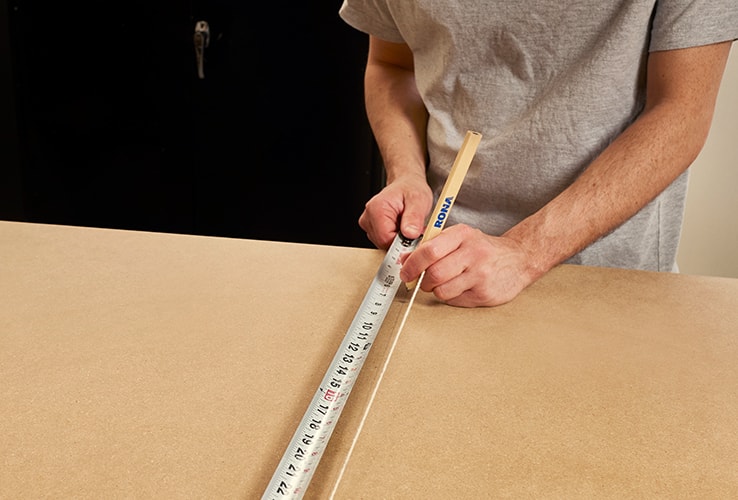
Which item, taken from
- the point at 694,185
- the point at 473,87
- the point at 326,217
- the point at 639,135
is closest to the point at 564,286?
the point at 639,135

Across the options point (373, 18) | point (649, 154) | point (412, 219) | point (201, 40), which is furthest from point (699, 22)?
point (201, 40)

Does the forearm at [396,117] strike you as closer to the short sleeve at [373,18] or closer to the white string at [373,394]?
the short sleeve at [373,18]

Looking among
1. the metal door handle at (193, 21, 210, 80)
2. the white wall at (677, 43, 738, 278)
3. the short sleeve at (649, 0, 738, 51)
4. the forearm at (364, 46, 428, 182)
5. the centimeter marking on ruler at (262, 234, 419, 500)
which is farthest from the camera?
the metal door handle at (193, 21, 210, 80)

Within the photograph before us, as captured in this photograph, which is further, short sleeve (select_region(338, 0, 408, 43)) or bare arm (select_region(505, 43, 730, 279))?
short sleeve (select_region(338, 0, 408, 43))

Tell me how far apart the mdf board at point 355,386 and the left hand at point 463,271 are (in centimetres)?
2

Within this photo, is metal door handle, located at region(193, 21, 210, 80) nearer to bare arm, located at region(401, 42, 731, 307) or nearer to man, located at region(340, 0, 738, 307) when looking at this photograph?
man, located at region(340, 0, 738, 307)

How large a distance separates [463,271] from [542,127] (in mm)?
362

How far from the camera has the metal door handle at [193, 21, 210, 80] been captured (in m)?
2.44

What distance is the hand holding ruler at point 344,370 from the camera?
48cm

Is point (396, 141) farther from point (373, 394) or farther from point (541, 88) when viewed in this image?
point (373, 394)

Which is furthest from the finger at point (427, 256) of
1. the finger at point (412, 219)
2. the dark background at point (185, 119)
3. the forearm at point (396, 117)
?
the dark background at point (185, 119)

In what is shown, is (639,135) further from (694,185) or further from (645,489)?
(694,185)

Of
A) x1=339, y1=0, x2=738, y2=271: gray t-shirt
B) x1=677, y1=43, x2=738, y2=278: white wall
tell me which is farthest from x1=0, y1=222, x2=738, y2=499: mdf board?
x1=677, y1=43, x2=738, y2=278: white wall

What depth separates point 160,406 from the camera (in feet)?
1.84
